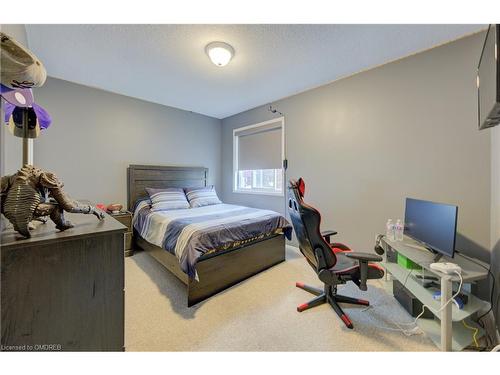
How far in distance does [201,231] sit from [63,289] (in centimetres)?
120

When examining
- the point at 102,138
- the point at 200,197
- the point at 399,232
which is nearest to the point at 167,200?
the point at 200,197

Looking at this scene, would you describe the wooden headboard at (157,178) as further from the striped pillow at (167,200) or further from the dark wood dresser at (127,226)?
the dark wood dresser at (127,226)

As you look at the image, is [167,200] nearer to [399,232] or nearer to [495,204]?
[399,232]

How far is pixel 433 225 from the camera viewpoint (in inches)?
64.0

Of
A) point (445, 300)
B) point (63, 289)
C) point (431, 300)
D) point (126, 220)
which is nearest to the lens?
point (63, 289)

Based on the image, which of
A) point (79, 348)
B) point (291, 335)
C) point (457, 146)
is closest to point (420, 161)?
point (457, 146)

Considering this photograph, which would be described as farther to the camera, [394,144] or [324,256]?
[394,144]

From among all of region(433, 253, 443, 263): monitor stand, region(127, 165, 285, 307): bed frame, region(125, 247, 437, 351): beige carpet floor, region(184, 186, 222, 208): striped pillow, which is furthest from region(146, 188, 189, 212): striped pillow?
region(433, 253, 443, 263): monitor stand

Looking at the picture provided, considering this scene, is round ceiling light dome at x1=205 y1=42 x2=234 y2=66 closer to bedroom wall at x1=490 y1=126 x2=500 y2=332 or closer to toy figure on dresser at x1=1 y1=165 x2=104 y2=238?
toy figure on dresser at x1=1 y1=165 x2=104 y2=238

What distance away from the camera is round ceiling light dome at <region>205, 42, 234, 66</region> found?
1900 millimetres

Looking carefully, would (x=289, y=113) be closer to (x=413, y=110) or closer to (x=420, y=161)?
(x=413, y=110)

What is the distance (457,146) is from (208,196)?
127 inches

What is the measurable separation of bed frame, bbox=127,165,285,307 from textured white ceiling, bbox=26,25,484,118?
1358 mm

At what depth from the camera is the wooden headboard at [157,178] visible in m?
3.23
